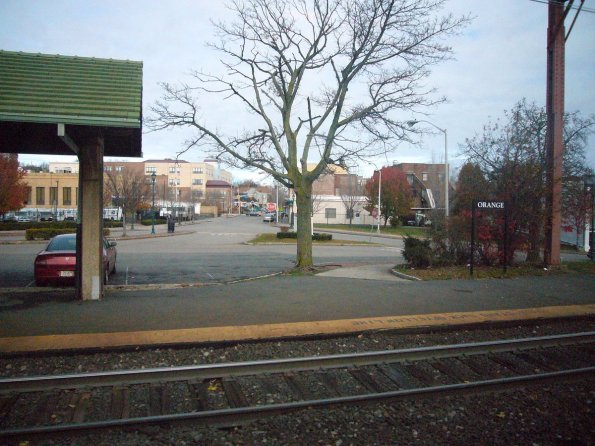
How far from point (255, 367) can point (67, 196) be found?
8354 centimetres

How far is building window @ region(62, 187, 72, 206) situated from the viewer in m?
78.4

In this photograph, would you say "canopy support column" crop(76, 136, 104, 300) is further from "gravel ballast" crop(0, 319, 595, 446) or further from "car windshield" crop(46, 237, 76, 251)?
"gravel ballast" crop(0, 319, 595, 446)

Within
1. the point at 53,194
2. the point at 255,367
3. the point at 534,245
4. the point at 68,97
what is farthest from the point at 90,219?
the point at 53,194

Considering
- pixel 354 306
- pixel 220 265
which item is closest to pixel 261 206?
pixel 220 265

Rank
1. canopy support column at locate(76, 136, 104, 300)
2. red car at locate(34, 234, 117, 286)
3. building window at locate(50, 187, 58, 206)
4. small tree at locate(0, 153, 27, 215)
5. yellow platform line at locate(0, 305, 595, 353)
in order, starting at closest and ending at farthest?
yellow platform line at locate(0, 305, 595, 353) → canopy support column at locate(76, 136, 104, 300) → red car at locate(34, 234, 117, 286) → small tree at locate(0, 153, 27, 215) → building window at locate(50, 187, 58, 206)

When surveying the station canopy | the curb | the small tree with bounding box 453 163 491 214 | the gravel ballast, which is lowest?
the gravel ballast

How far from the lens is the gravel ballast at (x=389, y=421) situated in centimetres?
432

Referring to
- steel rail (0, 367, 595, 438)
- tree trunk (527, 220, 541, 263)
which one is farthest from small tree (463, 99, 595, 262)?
steel rail (0, 367, 595, 438)

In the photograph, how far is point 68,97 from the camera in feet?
28.7

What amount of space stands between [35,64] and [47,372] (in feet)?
21.5

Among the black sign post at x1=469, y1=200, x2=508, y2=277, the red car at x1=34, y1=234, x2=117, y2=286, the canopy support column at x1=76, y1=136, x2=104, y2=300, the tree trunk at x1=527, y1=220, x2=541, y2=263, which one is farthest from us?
the tree trunk at x1=527, y1=220, x2=541, y2=263

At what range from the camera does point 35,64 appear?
371 inches

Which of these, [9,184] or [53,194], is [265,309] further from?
[53,194]

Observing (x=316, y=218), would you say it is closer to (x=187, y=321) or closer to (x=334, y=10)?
(x=334, y=10)
